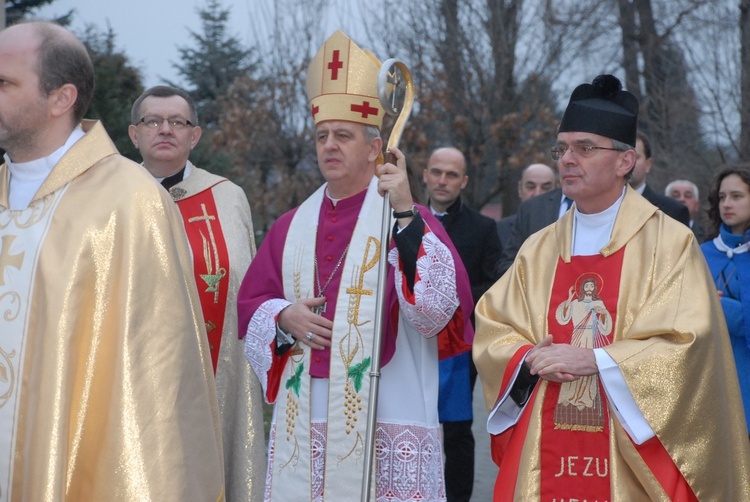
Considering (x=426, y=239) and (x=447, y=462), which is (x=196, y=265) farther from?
(x=447, y=462)

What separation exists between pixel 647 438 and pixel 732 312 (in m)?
1.93

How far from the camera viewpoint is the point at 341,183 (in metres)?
4.81

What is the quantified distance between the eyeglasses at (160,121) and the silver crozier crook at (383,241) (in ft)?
4.54

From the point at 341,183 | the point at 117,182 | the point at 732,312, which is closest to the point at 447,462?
the point at 732,312

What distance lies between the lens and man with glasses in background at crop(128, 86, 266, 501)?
217 inches

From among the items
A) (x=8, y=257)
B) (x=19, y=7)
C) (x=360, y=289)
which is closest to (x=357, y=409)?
(x=360, y=289)

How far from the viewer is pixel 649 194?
655 cm

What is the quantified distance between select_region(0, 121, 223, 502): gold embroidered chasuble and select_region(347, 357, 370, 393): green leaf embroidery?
1217 mm

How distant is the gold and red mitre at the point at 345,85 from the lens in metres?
4.81

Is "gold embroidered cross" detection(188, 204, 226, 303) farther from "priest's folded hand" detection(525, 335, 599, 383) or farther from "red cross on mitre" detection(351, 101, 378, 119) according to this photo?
"priest's folded hand" detection(525, 335, 599, 383)

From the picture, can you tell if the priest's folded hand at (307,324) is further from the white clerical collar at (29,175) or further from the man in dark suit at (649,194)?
the man in dark suit at (649,194)

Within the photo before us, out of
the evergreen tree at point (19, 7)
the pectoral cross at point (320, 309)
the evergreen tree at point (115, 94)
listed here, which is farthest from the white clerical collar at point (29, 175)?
the evergreen tree at point (19, 7)

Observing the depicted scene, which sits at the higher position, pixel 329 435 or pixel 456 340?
pixel 456 340

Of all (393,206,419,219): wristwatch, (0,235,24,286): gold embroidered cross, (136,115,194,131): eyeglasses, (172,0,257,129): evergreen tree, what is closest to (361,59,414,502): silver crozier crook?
(393,206,419,219): wristwatch
